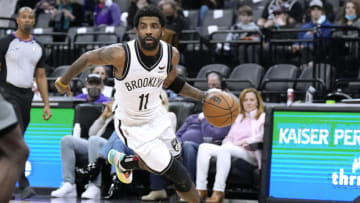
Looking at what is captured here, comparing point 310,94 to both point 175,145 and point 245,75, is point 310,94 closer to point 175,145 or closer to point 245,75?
point 245,75

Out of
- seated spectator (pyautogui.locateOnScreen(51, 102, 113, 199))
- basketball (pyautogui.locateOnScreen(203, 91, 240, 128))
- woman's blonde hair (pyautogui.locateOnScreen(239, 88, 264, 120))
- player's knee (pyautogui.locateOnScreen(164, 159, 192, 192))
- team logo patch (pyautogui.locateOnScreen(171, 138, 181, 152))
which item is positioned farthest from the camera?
seated spectator (pyautogui.locateOnScreen(51, 102, 113, 199))

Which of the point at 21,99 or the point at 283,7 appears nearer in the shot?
the point at 21,99

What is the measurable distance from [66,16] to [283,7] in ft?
15.6

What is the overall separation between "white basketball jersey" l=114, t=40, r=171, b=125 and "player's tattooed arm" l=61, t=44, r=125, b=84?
0.24 ft

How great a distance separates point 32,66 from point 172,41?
3.00 meters

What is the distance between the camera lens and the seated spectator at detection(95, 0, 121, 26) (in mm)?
13570

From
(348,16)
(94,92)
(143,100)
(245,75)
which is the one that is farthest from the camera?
(348,16)

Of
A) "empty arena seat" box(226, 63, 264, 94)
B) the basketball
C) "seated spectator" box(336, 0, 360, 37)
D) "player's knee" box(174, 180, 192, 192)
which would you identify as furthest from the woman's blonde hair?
"seated spectator" box(336, 0, 360, 37)

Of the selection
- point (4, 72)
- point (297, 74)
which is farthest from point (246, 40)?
point (4, 72)

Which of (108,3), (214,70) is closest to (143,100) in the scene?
(214,70)

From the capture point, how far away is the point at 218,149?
804cm

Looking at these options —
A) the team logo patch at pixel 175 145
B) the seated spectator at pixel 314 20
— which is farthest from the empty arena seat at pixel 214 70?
the team logo patch at pixel 175 145

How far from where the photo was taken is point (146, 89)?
598cm

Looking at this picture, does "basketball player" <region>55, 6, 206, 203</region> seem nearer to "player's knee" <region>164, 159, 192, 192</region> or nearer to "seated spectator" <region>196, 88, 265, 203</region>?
"player's knee" <region>164, 159, 192, 192</region>
